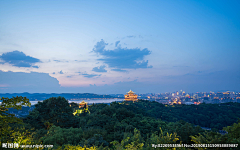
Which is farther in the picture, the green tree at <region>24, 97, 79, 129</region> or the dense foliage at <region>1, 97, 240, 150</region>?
the green tree at <region>24, 97, 79, 129</region>

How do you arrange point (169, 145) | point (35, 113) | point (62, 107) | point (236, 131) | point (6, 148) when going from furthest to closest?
1. point (62, 107)
2. point (35, 113)
3. point (236, 131)
4. point (169, 145)
5. point (6, 148)

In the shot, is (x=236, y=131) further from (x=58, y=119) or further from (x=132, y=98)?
(x=132, y=98)

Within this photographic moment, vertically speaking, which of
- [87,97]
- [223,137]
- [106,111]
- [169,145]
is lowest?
[87,97]

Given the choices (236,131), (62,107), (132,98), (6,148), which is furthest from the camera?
(132,98)

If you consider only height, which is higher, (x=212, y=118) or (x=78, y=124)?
→ (x=78, y=124)

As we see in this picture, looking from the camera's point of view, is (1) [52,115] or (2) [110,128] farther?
(1) [52,115]

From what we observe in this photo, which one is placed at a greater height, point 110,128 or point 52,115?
point 52,115

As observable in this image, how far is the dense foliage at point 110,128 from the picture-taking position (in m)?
5.88

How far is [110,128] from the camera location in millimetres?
13266

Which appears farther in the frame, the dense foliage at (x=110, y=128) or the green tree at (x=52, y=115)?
the green tree at (x=52, y=115)

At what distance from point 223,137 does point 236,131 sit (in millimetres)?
1157

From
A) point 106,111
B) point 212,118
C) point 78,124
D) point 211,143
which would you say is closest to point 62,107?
point 78,124

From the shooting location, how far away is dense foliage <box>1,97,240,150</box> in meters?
5.88

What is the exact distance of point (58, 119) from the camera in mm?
16594
